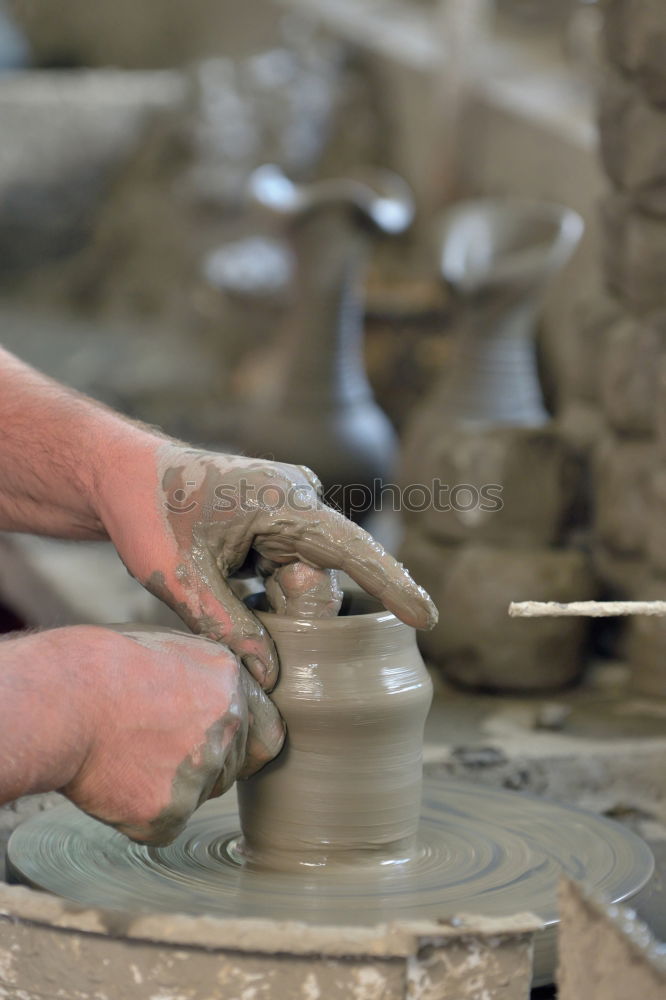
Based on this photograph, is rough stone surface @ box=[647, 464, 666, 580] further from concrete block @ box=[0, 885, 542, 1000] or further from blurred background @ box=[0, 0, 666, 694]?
concrete block @ box=[0, 885, 542, 1000]

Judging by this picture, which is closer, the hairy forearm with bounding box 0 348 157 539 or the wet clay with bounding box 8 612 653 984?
the wet clay with bounding box 8 612 653 984

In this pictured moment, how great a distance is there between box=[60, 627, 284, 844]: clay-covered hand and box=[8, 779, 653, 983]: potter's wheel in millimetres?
102

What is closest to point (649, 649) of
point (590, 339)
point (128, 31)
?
point (590, 339)

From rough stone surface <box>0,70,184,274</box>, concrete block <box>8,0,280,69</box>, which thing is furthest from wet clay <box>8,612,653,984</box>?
concrete block <box>8,0,280,69</box>

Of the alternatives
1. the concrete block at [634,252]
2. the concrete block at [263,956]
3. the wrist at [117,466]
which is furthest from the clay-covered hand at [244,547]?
the concrete block at [634,252]

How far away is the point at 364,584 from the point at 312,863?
33cm

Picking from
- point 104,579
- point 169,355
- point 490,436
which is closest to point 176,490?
point 490,436

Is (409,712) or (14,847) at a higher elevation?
(409,712)

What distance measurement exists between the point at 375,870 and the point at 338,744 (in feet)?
0.51

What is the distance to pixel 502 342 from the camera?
10.4 ft

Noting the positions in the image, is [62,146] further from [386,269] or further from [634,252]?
[634,252]

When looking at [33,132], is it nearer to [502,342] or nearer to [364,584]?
Result: [502,342]

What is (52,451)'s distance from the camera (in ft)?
5.85

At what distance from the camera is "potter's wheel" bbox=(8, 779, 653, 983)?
4.73ft
